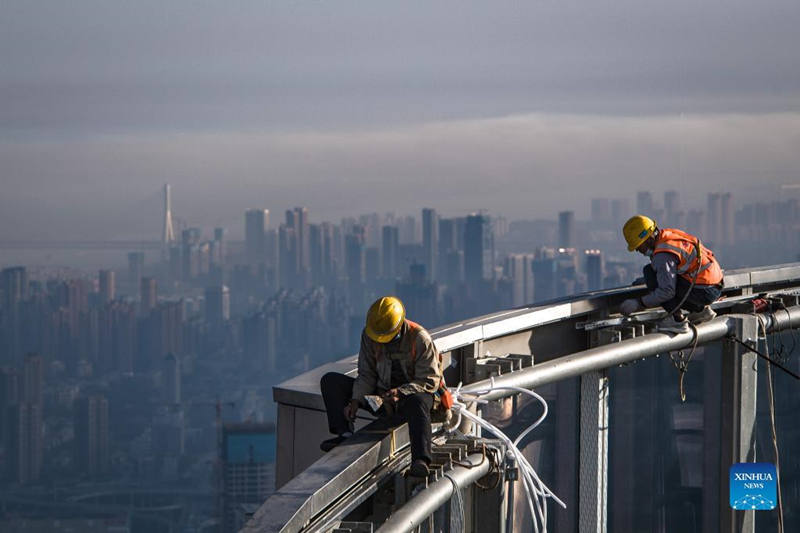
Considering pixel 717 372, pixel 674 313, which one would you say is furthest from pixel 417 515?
pixel 717 372

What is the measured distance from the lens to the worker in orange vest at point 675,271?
31.1ft

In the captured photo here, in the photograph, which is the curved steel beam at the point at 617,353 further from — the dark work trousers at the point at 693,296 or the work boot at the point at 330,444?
the work boot at the point at 330,444

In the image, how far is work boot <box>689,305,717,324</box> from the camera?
32.2ft

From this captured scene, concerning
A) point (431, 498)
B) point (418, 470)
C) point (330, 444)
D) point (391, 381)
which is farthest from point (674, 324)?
point (431, 498)

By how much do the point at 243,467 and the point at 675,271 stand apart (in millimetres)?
182556

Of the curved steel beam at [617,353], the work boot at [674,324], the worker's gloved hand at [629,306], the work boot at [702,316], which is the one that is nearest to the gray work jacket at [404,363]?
the curved steel beam at [617,353]

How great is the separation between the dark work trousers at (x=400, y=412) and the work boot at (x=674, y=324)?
3466 millimetres

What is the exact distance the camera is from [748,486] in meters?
10.1

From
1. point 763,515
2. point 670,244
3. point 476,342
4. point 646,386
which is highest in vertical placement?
point 670,244

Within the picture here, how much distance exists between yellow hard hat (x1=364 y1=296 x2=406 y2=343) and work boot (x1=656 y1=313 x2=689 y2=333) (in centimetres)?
348

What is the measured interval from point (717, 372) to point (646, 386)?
371 centimetres

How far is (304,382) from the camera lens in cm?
754

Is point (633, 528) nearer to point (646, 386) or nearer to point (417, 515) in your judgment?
point (646, 386)

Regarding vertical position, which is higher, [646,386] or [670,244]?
[670,244]
